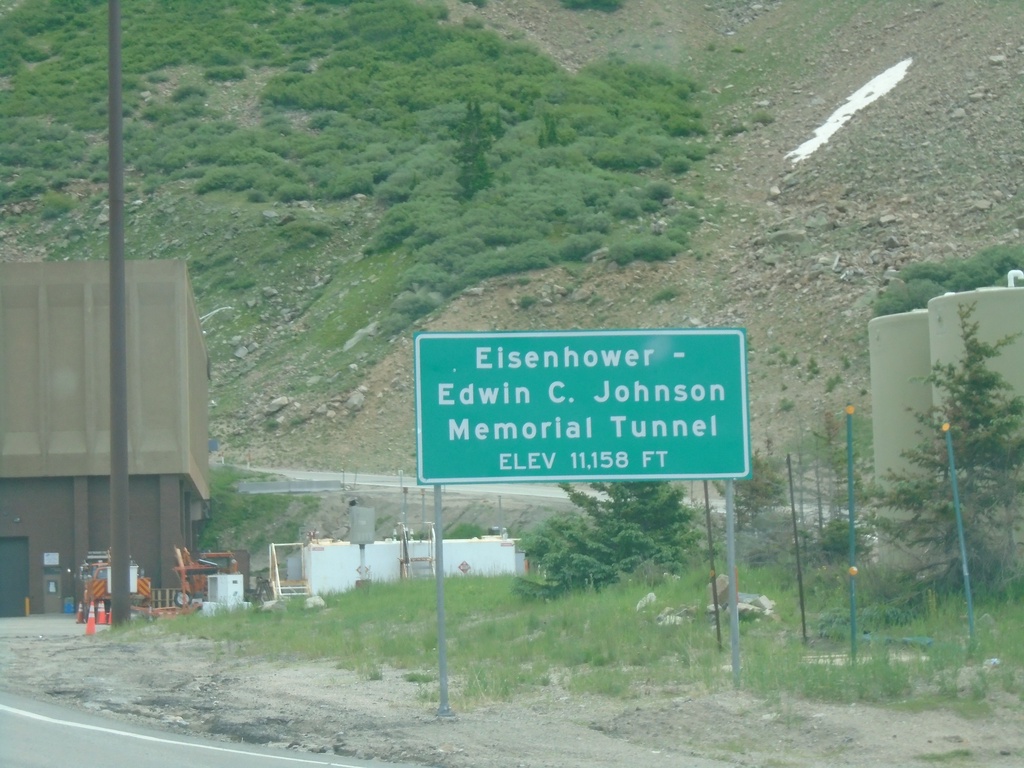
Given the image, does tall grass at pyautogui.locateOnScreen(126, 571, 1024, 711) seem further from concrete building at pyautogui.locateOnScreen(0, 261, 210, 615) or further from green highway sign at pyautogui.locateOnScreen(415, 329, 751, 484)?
concrete building at pyautogui.locateOnScreen(0, 261, 210, 615)

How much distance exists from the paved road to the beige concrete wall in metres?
20.0

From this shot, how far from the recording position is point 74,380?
3212 cm

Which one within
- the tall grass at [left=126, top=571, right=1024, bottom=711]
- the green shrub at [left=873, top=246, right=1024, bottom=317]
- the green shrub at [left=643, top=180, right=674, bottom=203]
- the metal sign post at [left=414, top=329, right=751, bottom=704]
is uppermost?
the green shrub at [left=643, top=180, right=674, bottom=203]

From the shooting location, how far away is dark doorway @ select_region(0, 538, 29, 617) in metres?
32.6

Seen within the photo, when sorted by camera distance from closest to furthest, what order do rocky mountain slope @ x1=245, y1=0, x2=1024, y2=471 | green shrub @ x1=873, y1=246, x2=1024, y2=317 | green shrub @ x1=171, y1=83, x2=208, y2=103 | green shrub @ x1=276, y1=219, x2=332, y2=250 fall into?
1. green shrub @ x1=873, y1=246, x2=1024, y2=317
2. rocky mountain slope @ x1=245, y1=0, x2=1024, y2=471
3. green shrub @ x1=276, y1=219, x2=332, y2=250
4. green shrub @ x1=171, y1=83, x2=208, y2=103

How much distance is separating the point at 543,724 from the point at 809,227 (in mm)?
52241

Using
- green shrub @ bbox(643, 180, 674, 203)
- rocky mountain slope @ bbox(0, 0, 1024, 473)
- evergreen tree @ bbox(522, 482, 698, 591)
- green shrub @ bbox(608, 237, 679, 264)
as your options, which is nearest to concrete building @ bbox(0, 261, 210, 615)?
evergreen tree @ bbox(522, 482, 698, 591)

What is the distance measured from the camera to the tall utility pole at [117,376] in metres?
23.7

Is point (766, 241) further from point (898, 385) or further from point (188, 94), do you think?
point (188, 94)

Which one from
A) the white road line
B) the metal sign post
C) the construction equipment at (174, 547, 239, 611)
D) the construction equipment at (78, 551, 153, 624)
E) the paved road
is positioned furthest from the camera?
the construction equipment at (174, 547, 239, 611)

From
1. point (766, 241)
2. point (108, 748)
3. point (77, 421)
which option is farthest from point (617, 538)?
point (766, 241)

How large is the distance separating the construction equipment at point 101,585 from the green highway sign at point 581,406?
1645 centimetres

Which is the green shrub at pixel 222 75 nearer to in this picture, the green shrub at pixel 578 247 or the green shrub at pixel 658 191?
the green shrub at pixel 658 191

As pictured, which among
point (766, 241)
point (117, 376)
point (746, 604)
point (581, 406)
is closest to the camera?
point (581, 406)
